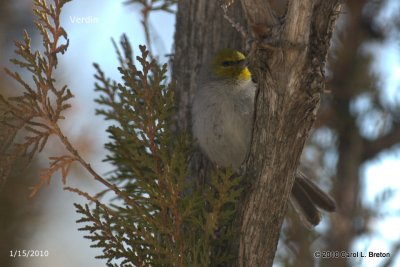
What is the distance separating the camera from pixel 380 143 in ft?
15.9

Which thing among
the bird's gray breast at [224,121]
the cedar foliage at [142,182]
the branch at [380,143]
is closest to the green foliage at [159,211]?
the cedar foliage at [142,182]

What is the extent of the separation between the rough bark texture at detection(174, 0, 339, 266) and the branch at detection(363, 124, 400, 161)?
73.1 inches

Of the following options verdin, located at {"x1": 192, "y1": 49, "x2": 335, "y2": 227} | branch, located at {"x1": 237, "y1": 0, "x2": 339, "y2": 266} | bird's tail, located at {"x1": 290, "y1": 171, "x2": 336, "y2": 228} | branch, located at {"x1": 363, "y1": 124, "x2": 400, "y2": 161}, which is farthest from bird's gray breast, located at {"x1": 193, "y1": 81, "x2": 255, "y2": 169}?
branch, located at {"x1": 363, "y1": 124, "x2": 400, "y2": 161}

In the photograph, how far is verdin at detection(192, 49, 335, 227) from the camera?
4.24 metres

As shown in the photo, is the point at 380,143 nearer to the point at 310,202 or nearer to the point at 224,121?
the point at 310,202

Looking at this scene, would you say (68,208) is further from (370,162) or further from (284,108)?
(284,108)

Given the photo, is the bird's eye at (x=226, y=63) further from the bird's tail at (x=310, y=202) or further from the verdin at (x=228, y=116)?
the bird's tail at (x=310, y=202)

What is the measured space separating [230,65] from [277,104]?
1444 mm

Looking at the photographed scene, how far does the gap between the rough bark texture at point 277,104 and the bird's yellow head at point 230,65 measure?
1.22 m

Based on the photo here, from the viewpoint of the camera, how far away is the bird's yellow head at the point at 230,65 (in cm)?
439

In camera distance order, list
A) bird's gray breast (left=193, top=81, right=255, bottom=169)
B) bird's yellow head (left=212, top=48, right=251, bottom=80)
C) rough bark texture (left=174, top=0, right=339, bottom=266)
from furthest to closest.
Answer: bird's yellow head (left=212, top=48, right=251, bottom=80)
bird's gray breast (left=193, top=81, right=255, bottom=169)
rough bark texture (left=174, top=0, right=339, bottom=266)

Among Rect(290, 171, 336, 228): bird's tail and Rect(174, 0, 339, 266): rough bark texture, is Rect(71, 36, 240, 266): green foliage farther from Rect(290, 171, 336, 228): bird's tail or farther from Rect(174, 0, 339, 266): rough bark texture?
Rect(290, 171, 336, 228): bird's tail

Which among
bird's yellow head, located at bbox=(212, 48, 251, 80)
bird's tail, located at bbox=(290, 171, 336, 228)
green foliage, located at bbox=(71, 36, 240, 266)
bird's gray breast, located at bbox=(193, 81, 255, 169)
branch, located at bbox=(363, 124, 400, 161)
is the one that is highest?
bird's yellow head, located at bbox=(212, 48, 251, 80)

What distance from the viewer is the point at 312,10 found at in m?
2.84
